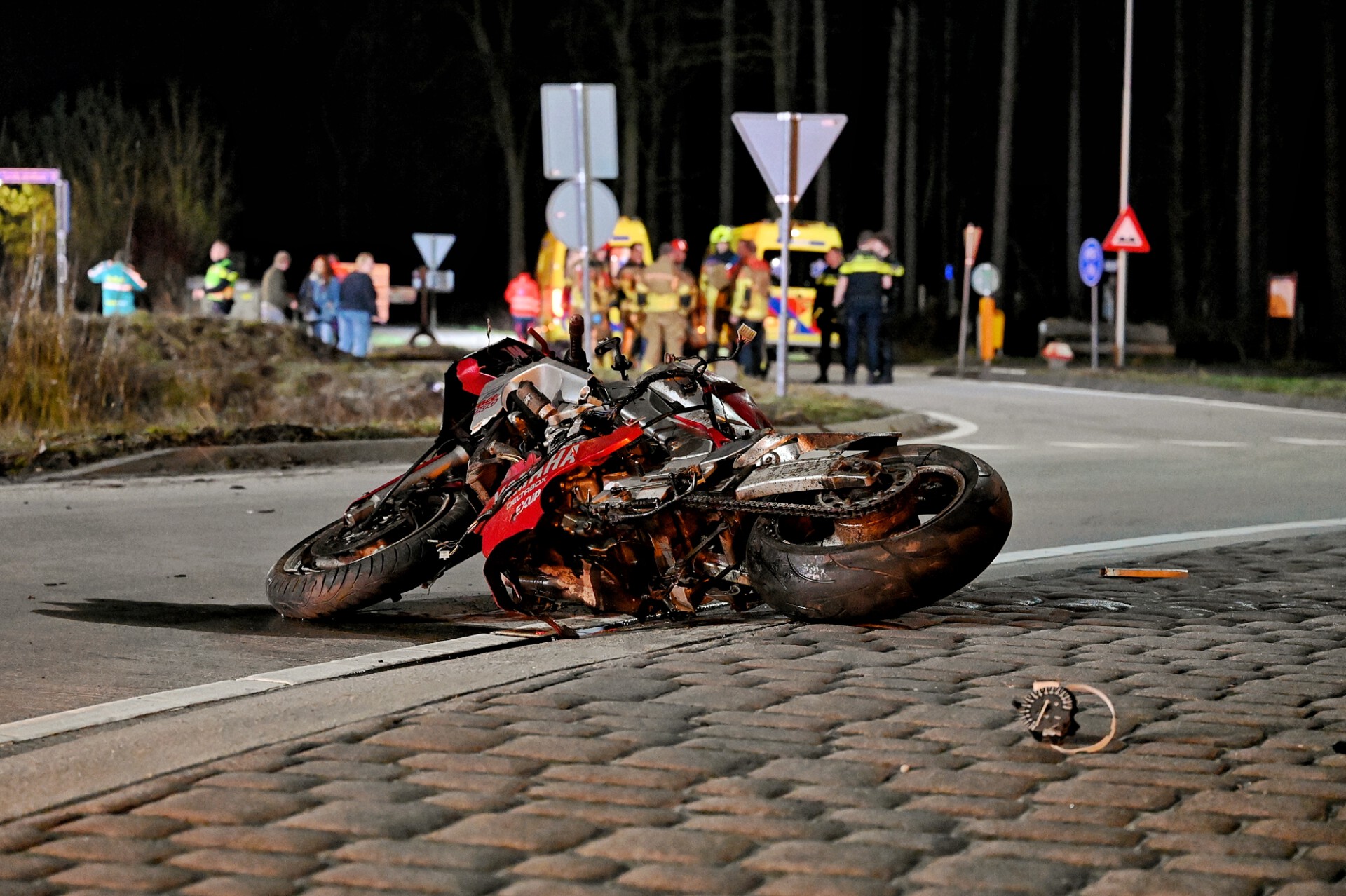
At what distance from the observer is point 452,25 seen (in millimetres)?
58062

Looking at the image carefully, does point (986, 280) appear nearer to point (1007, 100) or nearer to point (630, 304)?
point (1007, 100)

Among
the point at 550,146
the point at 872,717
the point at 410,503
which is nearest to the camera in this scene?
the point at 872,717

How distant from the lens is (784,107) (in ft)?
143

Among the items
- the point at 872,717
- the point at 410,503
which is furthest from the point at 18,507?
the point at 872,717

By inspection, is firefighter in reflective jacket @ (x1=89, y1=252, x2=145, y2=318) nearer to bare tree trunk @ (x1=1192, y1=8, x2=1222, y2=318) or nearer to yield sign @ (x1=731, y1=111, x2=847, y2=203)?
yield sign @ (x1=731, y1=111, x2=847, y2=203)

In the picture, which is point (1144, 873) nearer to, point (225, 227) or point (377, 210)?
point (225, 227)

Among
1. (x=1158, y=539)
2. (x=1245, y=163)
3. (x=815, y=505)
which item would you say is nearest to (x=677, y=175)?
(x=1245, y=163)

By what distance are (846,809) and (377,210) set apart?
200ft

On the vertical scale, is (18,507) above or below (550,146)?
below

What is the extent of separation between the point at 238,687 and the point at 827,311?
67.6 ft

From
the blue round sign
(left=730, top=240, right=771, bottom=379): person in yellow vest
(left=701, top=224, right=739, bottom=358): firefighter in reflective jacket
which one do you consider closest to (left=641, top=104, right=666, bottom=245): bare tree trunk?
the blue round sign

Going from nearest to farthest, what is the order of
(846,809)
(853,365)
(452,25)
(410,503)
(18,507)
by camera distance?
(846,809)
(410,503)
(18,507)
(853,365)
(452,25)

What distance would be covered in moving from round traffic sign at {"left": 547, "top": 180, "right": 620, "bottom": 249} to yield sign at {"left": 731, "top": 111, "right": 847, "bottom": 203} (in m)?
1.59

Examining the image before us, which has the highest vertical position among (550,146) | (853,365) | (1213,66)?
(1213,66)
